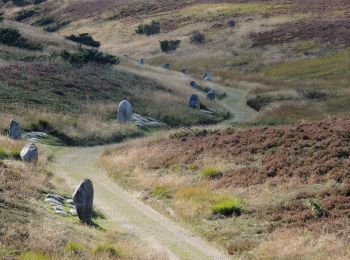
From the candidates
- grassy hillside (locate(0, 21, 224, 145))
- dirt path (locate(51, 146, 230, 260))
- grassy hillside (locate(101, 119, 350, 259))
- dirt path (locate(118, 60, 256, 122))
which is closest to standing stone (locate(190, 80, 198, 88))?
dirt path (locate(118, 60, 256, 122))

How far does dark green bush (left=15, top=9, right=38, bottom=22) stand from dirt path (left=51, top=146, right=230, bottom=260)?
12146cm

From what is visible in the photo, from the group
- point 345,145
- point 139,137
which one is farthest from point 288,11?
point 345,145

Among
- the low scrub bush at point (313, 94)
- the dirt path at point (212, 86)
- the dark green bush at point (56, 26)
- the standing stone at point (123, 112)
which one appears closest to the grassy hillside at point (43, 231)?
the standing stone at point (123, 112)

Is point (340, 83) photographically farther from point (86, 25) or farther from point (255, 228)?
point (86, 25)

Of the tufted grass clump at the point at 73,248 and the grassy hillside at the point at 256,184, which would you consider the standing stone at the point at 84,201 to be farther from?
the tufted grass clump at the point at 73,248

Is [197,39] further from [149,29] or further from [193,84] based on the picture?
[193,84]

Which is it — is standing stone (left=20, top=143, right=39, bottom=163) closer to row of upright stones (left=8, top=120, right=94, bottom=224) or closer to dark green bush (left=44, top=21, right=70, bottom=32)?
row of upright stones (left=8, top=120, right=94, bottom=224)

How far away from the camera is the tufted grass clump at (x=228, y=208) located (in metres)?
21.2

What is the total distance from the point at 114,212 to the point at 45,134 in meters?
16.9

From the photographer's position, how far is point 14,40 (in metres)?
68.7

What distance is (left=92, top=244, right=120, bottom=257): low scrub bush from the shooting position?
1539 cm

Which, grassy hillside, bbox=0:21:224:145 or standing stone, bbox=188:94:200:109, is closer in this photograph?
grassy hillside, bbox=0:21:224:145

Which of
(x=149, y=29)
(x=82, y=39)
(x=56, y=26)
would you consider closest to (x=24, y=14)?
(x=56, y=26)

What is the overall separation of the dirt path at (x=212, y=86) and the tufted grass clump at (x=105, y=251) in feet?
123
